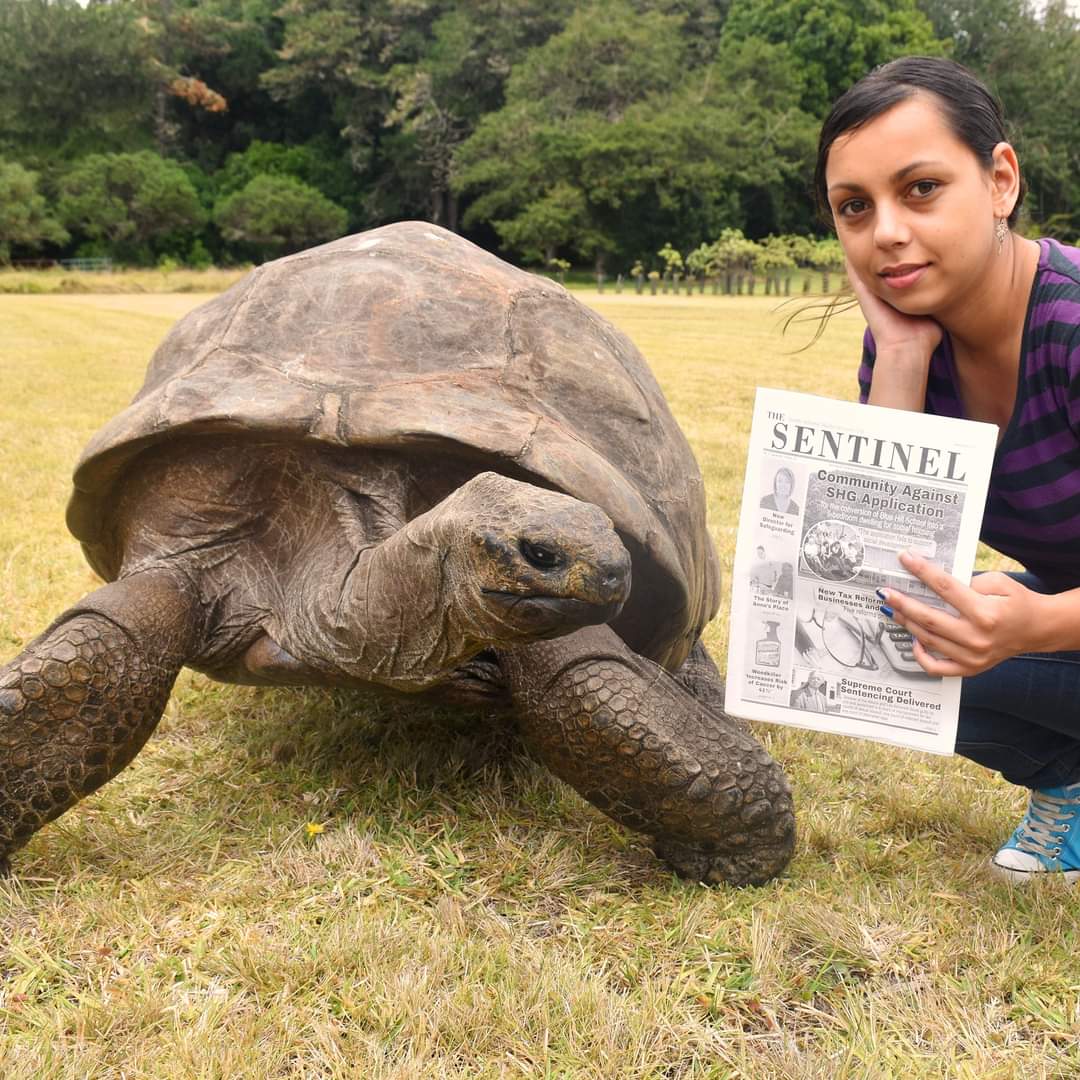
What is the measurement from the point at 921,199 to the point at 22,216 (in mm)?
41930

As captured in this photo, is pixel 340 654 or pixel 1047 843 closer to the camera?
pixel 340 654

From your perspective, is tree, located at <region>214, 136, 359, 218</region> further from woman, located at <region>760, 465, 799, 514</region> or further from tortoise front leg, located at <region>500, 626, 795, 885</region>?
woman, located at <region>760, 465, 799, 514</region>

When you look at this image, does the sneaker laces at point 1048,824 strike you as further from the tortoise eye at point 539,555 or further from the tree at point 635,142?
the tree at point 635,142

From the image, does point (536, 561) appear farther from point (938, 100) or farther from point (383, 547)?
point (938, 100)

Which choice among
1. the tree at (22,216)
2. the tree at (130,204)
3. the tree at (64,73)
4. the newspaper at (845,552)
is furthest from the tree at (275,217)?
the newspaper at (845,552)

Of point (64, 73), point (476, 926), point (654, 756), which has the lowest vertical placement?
point (476, 926)

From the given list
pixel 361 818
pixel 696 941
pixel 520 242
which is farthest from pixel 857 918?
pixel 520 242

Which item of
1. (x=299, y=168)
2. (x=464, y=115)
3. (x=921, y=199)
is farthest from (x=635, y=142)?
(x=921, y=199)

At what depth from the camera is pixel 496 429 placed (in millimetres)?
2070

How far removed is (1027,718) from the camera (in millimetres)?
2207

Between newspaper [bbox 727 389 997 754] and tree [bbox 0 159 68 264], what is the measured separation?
41.2 metres

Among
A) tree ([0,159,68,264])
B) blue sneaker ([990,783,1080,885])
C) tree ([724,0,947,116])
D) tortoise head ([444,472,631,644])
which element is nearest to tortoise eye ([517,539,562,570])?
tortoise head ([444,472,631,644])

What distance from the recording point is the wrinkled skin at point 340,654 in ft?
6.13

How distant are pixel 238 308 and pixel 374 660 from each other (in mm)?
1005
